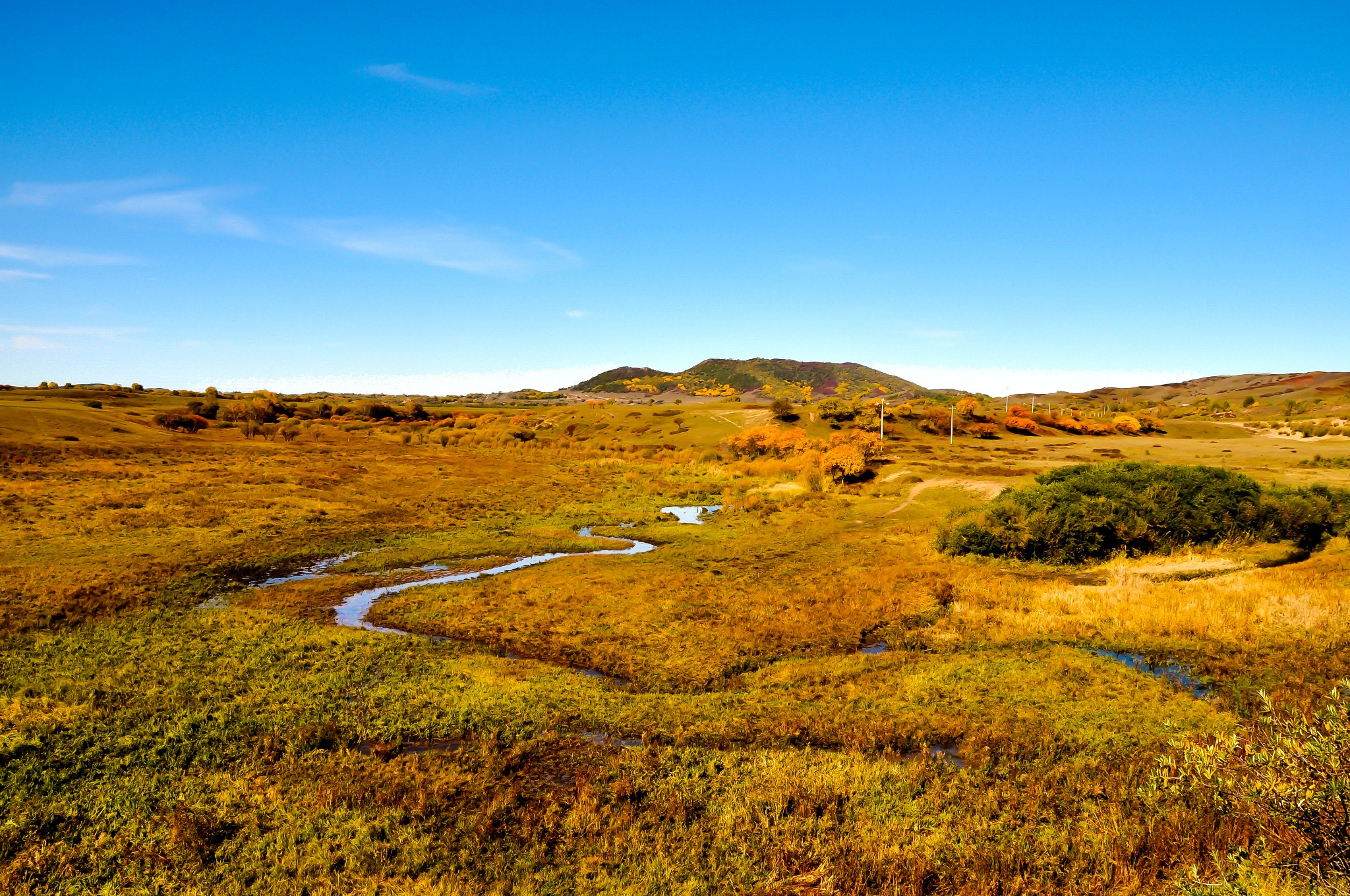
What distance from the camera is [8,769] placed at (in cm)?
1211

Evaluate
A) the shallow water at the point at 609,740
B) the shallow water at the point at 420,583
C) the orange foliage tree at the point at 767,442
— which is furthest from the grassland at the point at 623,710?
the orange foliage tree at the point at 767,442

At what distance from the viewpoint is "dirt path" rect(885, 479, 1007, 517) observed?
45.5 m

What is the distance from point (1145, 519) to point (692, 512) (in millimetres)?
28225

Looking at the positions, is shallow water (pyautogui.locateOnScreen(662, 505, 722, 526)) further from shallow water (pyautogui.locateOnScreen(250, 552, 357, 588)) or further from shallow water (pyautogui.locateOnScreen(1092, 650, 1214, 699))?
shallow water (pyautogui.locateOnScreen(1092, 650, 1214, 699))

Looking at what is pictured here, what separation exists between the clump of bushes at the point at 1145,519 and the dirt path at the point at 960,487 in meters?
12.5

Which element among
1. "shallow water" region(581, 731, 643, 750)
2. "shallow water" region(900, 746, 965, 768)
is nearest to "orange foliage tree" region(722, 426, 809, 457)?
"shallow water" region(900, 746, 965, 768)

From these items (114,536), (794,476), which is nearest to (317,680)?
(114,536)

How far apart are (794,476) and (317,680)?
49066 millimetres

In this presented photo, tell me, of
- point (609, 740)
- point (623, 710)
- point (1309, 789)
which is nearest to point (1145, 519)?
point (623, 710)

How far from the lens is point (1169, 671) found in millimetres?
16984

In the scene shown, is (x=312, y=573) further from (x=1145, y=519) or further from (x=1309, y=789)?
(x=1145, y=519)

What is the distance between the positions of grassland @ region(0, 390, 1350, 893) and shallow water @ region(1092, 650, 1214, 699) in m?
0.29

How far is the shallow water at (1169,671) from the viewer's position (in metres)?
15.8

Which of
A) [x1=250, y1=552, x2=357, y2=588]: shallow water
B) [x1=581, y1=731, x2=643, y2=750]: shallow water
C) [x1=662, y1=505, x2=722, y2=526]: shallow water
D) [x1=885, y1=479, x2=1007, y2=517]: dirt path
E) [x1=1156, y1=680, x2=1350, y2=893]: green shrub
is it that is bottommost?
[x1=662, y1=505, x2=722, y2=526]: shallow water
